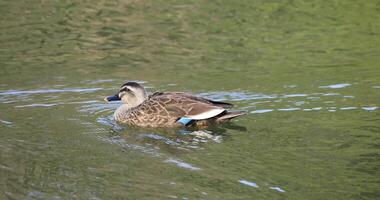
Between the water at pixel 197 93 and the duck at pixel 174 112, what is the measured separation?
0.60 ft

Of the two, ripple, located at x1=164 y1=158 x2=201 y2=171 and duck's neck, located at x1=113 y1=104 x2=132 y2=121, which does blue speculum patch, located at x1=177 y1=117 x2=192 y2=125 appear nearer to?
duck's neck, located at x1=113 y1=104 x2=132 y2=121

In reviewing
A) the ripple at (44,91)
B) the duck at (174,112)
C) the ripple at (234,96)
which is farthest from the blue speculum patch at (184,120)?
the ripple at (44,91)

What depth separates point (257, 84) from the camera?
14.0m

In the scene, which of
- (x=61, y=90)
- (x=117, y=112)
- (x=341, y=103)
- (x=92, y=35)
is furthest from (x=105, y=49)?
(x=341, y=103)

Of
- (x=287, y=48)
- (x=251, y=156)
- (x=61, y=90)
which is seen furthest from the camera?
(x=287, y=48)

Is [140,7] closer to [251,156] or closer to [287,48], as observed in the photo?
[287,48]

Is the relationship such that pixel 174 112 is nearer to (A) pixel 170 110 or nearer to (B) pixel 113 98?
(A) pixel 170 110

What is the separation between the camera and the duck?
11664mm

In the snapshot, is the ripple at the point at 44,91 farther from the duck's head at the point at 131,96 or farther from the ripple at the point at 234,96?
the ripple at the point at 234,96

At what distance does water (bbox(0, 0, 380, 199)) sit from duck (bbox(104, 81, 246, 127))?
184mm

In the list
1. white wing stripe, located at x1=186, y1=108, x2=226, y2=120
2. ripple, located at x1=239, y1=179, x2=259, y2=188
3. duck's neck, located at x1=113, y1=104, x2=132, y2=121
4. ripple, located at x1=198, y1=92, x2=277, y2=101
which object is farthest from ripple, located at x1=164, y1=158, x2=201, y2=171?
ripple, located at x1=198, y1=92, x2=277, y2=101

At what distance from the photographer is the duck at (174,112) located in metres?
11.7

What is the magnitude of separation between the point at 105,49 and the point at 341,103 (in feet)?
19.8

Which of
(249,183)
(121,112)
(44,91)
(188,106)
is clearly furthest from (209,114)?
(44,91)
